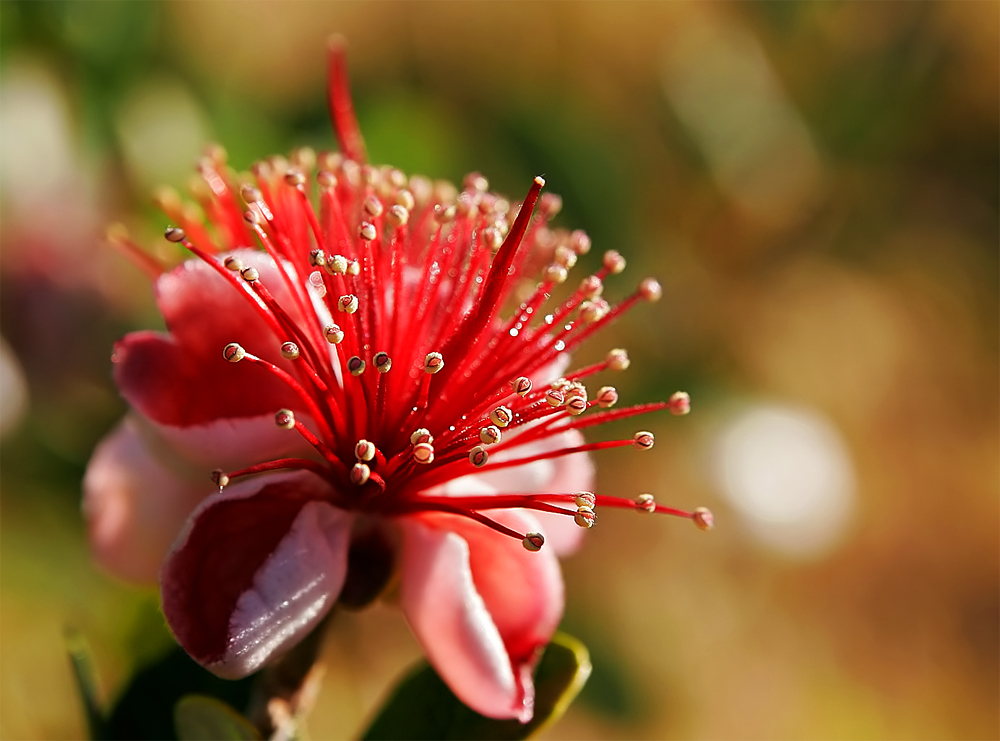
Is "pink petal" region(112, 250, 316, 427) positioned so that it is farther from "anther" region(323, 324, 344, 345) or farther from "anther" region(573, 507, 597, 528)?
"anther" region(573, 507, 597, 528)

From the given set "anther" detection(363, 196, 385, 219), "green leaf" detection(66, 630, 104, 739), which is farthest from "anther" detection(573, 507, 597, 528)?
"green leaf" detection(66, 630, 104, 739)

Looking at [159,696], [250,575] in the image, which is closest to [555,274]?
[250,575]

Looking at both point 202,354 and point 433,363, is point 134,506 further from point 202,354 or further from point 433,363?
point 433,363

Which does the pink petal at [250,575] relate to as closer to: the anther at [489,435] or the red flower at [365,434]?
the red flower at [365,434]

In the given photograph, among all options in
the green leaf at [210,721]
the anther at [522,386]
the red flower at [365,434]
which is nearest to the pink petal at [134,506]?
the red flower at [365,434]

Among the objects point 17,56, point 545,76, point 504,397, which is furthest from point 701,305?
point 504,397
